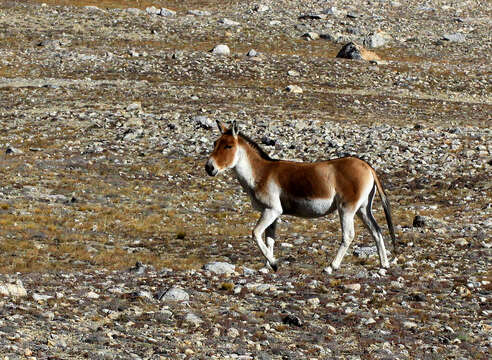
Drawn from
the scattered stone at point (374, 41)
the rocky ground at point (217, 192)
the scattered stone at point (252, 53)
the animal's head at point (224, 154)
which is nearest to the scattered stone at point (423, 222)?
the rocky ground at point (217, 192)

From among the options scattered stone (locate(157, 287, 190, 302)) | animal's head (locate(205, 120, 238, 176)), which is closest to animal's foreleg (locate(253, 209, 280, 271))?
animal's head (locate(205, 120, 238, 176))

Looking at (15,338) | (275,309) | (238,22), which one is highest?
(15,338)

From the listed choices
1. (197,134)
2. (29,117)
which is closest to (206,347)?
(197,134)

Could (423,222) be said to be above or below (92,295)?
below

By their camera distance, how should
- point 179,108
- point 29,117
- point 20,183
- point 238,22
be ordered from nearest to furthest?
point 20,183, point 29,117, point 179,108, point 238,22

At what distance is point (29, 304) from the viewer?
12398 mm

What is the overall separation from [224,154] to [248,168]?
66cm

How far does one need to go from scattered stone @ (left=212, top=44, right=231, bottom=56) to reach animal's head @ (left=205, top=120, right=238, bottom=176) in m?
42.0

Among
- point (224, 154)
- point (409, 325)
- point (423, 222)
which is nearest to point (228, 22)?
point (423, 222)

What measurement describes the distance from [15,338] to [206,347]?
109 inches

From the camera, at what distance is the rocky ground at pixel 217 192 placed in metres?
12.1

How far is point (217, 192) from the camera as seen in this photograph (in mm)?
26422

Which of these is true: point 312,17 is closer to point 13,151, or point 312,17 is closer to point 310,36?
point 310,36

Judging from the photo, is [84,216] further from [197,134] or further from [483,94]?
[483,94]
